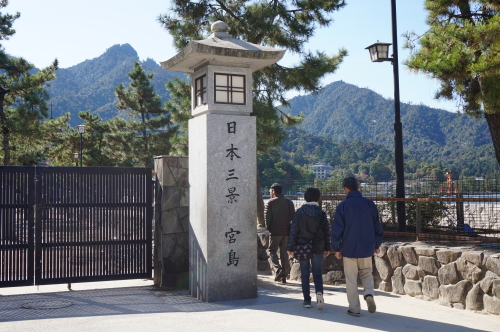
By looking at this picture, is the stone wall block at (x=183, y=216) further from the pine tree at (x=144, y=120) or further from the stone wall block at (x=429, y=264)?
the pine tree at (x=144, y=120)

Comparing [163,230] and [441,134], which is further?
[441,134]

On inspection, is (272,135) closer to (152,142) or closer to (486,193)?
(486,193)

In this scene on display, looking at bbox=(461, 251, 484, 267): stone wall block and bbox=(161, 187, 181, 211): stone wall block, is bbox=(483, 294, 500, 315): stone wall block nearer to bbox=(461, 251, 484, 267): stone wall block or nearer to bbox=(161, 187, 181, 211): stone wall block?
bbox=(461, 251, 484, 267): stone wall block

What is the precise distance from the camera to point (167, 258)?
305 inches

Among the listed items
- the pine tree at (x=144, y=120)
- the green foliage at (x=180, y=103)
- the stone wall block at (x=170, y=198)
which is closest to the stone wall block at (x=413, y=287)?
the stone wall block at (x=170, y=198)

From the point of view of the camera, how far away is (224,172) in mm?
6750

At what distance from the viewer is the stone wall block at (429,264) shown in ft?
22.1

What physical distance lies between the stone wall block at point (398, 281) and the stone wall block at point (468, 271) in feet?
3.29

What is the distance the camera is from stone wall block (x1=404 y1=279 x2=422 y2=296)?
698 cm

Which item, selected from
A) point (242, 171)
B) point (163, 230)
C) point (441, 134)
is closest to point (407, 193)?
point (242, 171)

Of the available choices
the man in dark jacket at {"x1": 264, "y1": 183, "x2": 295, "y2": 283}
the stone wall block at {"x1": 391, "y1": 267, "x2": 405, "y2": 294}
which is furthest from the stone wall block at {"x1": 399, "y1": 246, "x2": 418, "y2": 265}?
→ the man in dark jacket at {"x1": 264, "y1": 183, "x2": 295, "y2": 283}

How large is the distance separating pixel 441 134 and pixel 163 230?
150 meters

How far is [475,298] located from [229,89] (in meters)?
4.27

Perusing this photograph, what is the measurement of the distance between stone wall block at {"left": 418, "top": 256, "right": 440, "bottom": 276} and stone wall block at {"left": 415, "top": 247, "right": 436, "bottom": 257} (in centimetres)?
4
